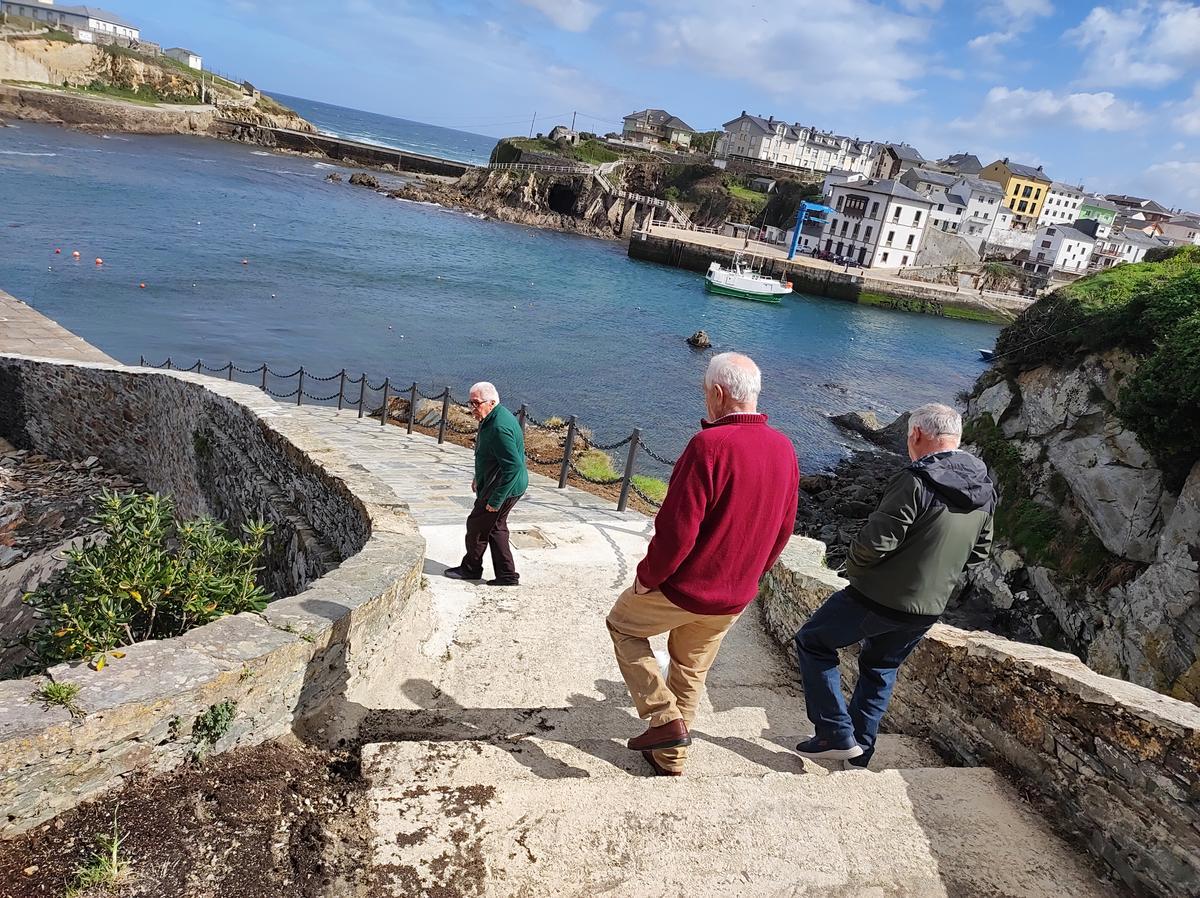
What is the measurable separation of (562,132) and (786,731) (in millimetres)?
103723

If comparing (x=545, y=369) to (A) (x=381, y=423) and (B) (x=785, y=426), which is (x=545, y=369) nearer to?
(B) (x=785, y=426)

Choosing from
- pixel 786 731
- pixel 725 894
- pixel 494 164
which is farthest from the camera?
pixel 494 164

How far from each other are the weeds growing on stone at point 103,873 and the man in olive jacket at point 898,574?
2.96 metres

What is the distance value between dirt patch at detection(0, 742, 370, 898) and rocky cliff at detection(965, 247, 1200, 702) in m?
10.3

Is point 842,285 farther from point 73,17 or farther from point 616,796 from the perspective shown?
point 73,17

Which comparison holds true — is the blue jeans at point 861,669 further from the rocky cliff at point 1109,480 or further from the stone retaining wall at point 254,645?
the rocky cliff at point 1109,480

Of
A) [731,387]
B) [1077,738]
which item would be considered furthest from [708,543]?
[1077,738]

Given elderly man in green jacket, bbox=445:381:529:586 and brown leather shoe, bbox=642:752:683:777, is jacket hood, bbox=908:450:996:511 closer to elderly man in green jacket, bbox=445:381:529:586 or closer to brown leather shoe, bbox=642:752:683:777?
brown leather shoe, bbox=642:752:683:777

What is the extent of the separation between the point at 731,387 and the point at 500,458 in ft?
9.30

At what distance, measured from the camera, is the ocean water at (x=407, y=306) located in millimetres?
28047

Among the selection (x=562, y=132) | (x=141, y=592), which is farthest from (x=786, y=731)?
(x=562, y=132)

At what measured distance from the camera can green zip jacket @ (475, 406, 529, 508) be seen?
5.68m

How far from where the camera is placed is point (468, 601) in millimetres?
5578

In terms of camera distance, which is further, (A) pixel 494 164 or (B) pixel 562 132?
(B) pixel 562 132
